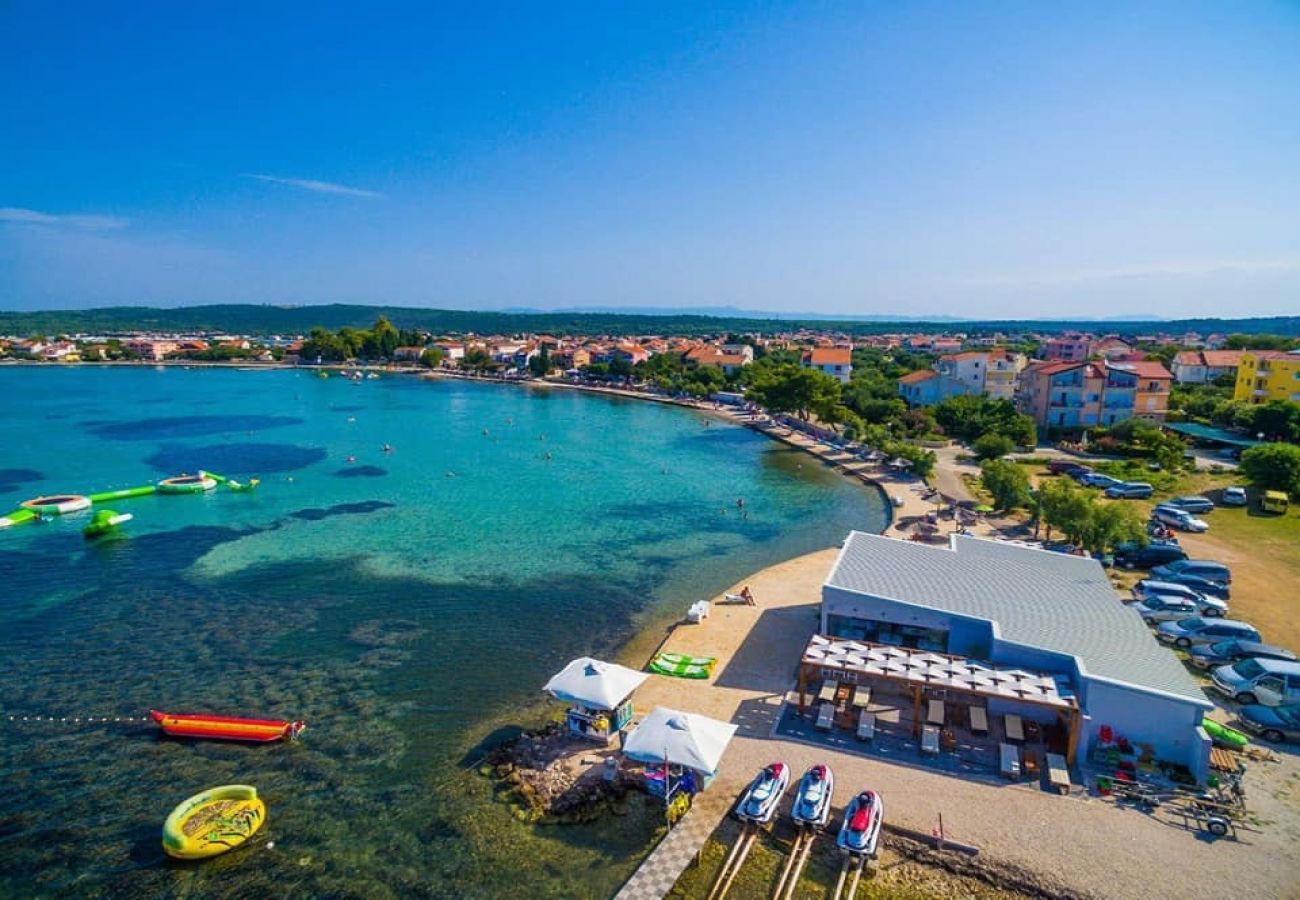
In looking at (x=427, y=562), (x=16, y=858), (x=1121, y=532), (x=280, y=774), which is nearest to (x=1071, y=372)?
(x=1121, y=532)

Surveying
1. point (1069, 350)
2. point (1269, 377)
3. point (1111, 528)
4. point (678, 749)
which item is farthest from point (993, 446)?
point (1069, 350)

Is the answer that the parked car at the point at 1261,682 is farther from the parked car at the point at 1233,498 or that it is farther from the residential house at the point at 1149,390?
the residential house at the point at 1149,390

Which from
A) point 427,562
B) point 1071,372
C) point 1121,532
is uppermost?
point 1071,372

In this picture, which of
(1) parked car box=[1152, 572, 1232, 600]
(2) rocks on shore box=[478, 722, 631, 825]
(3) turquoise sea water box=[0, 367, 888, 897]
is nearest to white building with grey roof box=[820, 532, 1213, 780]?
(1) parked car box=[1152, 572, 1232, 600]

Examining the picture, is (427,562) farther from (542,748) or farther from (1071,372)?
(1071,372)

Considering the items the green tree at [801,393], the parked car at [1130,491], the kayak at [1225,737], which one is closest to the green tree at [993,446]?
the parked car at [1130,491]

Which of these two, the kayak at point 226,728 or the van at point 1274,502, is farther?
the van at point 1274,502
